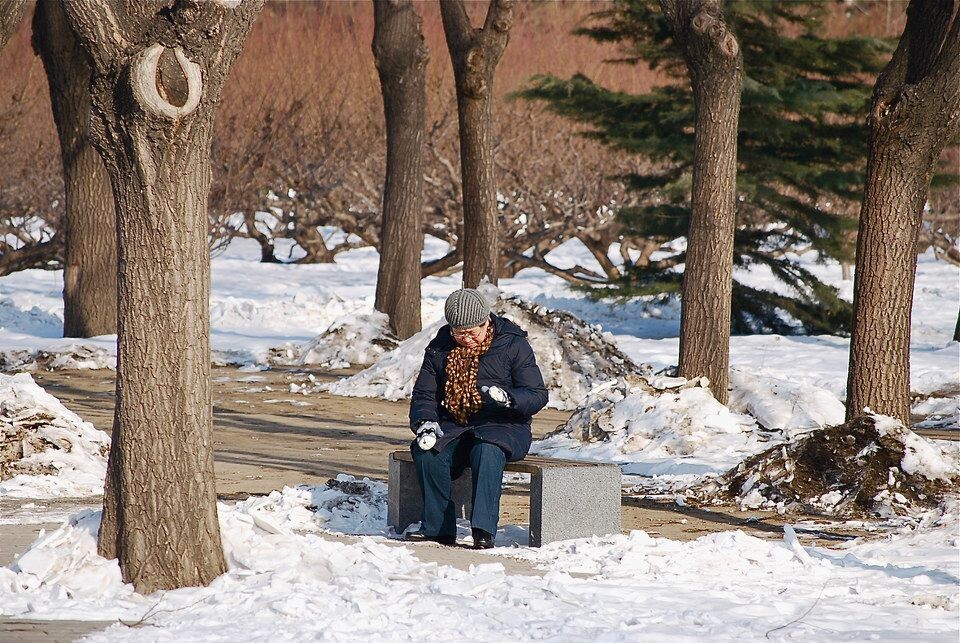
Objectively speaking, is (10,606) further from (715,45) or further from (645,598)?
(715,45)

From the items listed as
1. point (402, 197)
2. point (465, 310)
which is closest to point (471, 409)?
point (465, 310)

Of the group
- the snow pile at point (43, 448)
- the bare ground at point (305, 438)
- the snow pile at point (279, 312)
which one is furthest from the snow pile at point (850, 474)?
the snow pile at point (279, 312)

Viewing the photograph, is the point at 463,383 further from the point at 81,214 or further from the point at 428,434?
the point at 81,214

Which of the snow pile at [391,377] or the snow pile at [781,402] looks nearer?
the snow pile at [781,402]

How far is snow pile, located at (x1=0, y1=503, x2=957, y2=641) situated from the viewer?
14.9 ft

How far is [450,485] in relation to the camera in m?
6.57

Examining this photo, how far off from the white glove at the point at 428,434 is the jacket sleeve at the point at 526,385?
1.33 feet

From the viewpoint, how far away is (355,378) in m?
14.4

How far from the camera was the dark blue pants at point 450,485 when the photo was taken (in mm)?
6406

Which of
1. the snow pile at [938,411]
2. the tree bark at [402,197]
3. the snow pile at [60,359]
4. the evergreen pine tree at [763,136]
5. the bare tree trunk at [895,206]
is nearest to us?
the bare tree trunk at [895,206]

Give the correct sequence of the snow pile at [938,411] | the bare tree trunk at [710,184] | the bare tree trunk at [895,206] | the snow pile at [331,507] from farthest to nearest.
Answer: the snow pile at [938,411]
the bare tree trunk at [710,184]
the bare tree trunk at [895,206]
the snow pile at [331,507]

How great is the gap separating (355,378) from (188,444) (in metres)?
9.34

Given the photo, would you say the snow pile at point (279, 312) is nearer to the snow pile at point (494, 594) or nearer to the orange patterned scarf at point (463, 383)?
the orange patterned scarf at point (463, 383)

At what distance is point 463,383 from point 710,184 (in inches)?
191
